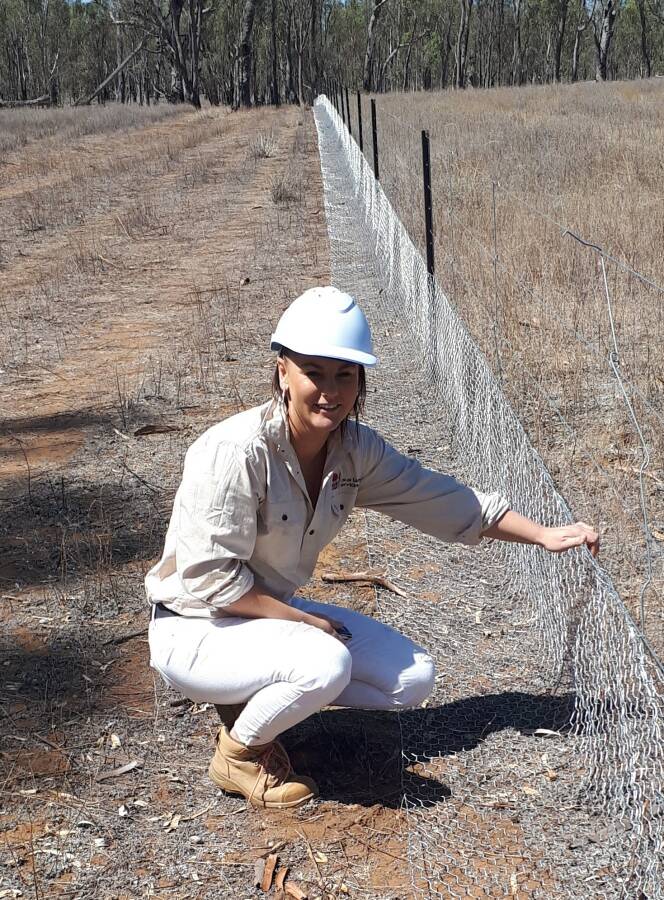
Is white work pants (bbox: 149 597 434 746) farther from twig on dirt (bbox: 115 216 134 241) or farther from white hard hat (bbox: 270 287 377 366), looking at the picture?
twig on dirt (bbox: 115 216 134 241)

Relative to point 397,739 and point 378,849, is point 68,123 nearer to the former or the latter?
point 397,739

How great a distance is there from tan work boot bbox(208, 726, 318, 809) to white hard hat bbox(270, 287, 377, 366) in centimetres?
105

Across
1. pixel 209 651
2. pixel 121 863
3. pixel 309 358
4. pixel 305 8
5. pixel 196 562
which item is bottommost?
pixel 121 863

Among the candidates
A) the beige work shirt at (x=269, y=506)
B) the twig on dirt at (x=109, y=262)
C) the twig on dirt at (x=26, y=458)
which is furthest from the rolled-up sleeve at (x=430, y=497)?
the twig on dirt at (x=109, y=262)

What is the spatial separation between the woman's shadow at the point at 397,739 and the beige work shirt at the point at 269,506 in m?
0.52

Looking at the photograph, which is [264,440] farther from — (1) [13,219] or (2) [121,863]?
(1) [13,219]

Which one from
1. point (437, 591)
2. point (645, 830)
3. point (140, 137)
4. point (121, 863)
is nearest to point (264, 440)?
point (121, 863)

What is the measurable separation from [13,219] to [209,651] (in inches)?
514

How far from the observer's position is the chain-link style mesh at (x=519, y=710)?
2.51m

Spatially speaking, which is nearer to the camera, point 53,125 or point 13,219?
point 13,219

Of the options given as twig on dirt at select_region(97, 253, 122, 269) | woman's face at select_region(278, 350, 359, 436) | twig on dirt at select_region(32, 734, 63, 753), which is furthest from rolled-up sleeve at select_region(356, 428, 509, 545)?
twig on dirt at select_region(97, 253, 122, 269)

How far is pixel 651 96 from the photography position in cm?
2481

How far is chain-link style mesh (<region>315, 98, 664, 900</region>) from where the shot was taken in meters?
2.51

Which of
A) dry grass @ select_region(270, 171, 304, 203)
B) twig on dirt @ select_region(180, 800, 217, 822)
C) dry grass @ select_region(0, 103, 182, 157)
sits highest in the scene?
dry grass @ select_region(0, 103, 182, 157)
